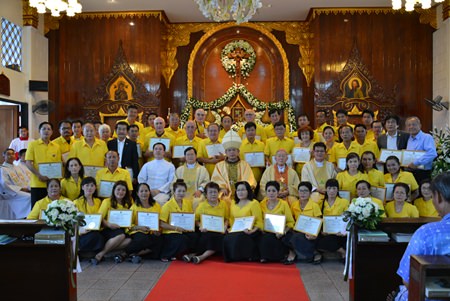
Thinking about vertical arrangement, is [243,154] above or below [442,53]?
below

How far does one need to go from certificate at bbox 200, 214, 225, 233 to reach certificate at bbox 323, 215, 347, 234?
54.1 inches

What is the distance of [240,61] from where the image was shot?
1397cm

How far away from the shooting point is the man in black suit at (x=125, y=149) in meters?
7.35

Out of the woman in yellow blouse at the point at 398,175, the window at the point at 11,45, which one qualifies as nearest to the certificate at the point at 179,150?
the woman in yellow blouse at the point at 398,175

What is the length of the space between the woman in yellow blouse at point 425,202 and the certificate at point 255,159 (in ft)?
7.67

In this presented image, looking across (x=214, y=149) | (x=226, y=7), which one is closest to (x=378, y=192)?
(x=214, y=149)

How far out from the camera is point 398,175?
673cm

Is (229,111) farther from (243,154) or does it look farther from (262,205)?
(262,205)

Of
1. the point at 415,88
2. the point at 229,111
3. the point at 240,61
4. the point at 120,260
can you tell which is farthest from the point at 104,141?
the point at 415,88

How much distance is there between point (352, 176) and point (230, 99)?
288 inches

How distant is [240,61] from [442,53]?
18.0 ft

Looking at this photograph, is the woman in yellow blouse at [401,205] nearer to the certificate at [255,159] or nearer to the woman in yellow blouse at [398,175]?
the woman in yellow blouse at [398,175]

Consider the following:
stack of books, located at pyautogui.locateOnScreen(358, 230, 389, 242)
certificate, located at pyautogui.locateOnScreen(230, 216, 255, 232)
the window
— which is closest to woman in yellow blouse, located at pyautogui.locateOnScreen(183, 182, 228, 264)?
certificate, located at pyautogui.locateOnScreen(230, 216, 255, 232)

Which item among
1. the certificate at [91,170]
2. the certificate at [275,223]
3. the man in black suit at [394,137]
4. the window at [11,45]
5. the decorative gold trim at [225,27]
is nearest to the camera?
the certificate at [275,223]
